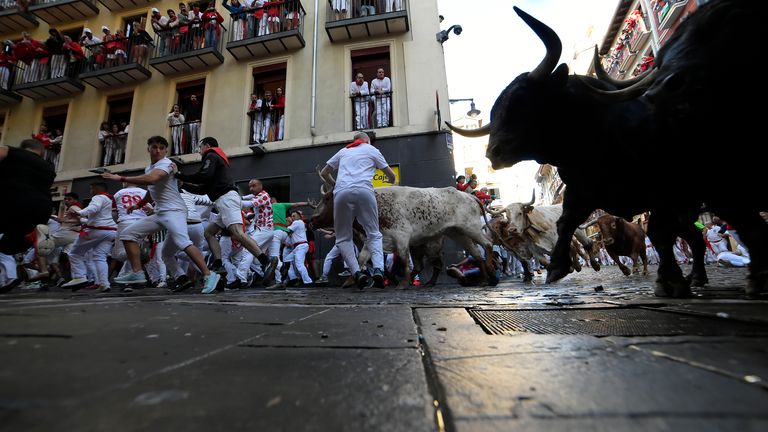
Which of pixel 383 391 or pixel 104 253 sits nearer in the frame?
pixel 383 391

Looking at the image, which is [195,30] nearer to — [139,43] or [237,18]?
[237,18]

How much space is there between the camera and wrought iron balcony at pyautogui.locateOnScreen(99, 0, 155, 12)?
15328 millimetres

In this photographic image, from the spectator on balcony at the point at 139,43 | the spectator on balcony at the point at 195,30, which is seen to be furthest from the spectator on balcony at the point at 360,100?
the spectator on balcony at the point at 139,43

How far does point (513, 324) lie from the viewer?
1376 mm

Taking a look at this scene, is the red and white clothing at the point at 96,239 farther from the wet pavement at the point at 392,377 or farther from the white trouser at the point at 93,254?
the wet pavement at the point at 392,377

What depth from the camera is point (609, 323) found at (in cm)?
131

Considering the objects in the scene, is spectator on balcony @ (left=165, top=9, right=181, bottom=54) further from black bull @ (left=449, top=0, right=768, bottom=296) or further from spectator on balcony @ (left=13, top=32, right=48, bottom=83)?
black bull @ (left=449, top=0, right=768, bottom=296)

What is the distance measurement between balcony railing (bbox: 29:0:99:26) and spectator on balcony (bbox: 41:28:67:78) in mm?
1324

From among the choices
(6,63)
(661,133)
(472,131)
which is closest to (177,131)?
(6,63)

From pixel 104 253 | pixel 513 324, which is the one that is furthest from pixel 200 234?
pixel 513 324

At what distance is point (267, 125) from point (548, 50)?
36.3ft

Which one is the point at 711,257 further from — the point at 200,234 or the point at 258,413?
the point at 258,413

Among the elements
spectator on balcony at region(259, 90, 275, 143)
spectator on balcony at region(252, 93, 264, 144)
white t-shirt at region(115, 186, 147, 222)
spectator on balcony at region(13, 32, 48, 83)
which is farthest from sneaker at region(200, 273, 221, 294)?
spectator on balcony at region(13, 32, 48, 83)

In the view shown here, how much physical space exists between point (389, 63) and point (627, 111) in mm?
11030
